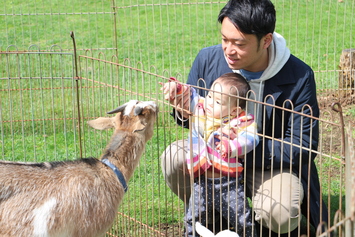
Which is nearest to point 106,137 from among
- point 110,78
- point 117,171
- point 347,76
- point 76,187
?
point 110,78

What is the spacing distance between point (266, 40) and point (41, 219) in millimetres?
2031

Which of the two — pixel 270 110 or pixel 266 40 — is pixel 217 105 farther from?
pixel 266 40

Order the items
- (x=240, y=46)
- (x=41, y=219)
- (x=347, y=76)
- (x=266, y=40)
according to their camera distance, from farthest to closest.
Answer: (x=347, y=76) < (x=266, y=40) < (x=240, y=46) < (x=41, y=219)

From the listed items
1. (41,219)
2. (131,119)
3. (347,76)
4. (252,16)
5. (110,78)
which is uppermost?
(252,16)

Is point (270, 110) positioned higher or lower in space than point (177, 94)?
lower

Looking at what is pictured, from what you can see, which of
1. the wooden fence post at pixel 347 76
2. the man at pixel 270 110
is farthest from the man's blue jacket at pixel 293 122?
the wooden fence post at pixel 347 76

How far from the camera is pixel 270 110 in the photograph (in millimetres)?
3971

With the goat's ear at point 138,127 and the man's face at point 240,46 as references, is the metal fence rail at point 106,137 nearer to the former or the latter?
the goat's ear at point 138,127

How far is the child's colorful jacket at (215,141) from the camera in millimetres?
3551

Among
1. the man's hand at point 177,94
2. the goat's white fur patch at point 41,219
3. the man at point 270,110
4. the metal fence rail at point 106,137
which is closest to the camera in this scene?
the goat's white fur patch at point 41,219

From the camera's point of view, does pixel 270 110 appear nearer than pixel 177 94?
No

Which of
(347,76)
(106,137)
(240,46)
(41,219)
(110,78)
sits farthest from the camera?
(347,76)

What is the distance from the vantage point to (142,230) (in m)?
4.59

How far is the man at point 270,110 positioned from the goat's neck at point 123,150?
0.91 ft
